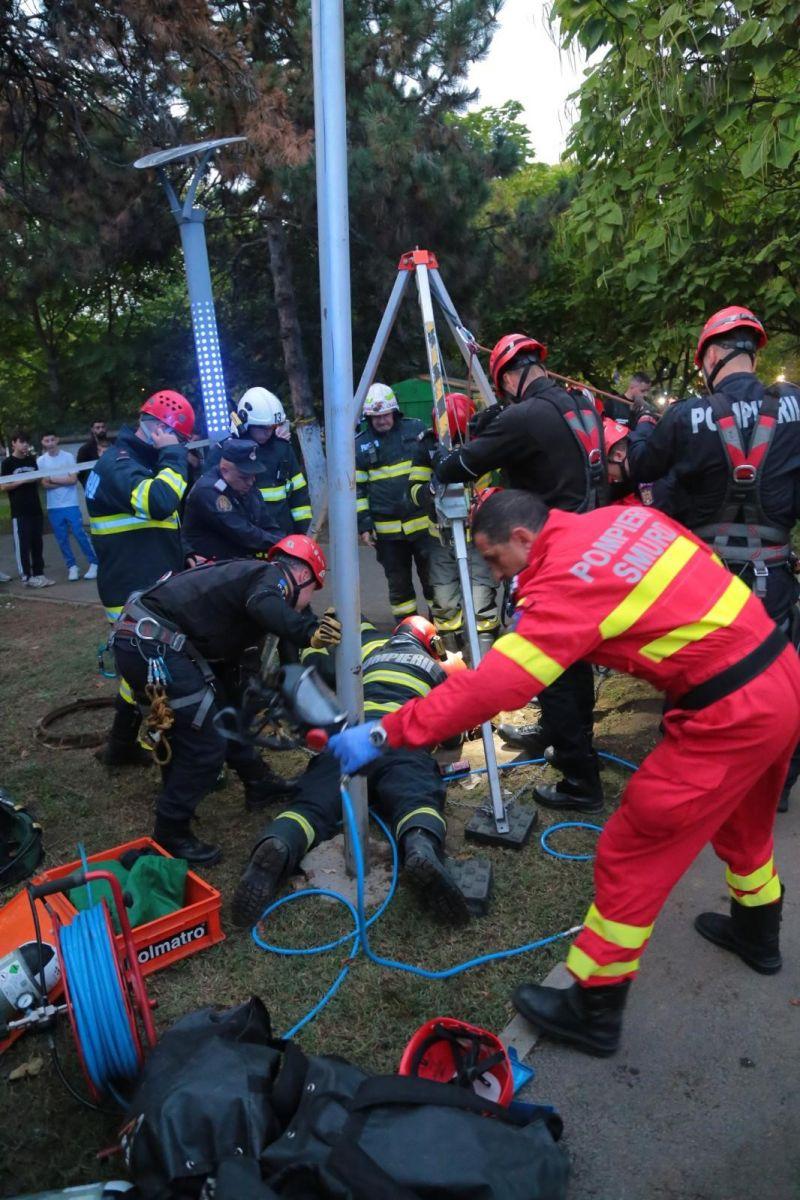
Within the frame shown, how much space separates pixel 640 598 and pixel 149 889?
7.28 feet

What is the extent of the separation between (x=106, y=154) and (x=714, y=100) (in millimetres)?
9530

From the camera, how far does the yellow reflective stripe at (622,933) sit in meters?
2.62

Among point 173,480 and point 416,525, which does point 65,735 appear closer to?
point 173,480

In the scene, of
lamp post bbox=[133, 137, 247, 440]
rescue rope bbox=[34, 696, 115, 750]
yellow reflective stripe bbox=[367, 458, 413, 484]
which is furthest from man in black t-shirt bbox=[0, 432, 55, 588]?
yellow reflective stripe bbox=[367, 458, 413, 484]

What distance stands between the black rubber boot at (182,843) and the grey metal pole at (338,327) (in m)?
0.86

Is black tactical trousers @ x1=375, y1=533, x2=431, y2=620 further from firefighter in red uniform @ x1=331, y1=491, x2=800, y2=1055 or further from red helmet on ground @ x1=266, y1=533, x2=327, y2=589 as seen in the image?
firefighter in red uniform @ x1=331, y1=491, x2=800, y2=1055

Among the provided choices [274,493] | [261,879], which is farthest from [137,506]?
[261,879]

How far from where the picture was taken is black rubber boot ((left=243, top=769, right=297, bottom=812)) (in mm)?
4609

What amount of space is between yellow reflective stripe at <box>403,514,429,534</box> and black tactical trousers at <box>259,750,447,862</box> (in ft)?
9.12

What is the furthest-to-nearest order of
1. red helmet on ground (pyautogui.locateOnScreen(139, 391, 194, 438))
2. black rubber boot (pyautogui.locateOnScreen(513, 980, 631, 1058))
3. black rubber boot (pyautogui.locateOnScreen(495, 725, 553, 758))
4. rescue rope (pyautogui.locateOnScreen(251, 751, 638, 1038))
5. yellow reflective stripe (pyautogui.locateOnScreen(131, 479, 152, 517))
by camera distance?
black rubber boot (pyautogui.locateOnScreen(495, 725, 553, 758))
red helmet on ground (pyautogui.locateOnScreen(139, 391, 194, 438))
yellow reflective stripe (pyautogui.locateOnScreen(131, 479, 152, 517))
rescue rope (pyautogui.locateOnScreen(251, 751, 638, 1038))
black rubber boot (pyautogui.locateOnScreen(513, 980, 631, 1058))

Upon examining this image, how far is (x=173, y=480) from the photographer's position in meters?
4.57

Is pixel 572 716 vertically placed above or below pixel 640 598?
below

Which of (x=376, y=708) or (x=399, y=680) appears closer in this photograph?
(x=376, y=708)

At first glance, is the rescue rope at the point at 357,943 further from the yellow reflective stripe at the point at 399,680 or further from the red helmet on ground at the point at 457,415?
the red helmet on ground at the point at 457,415
